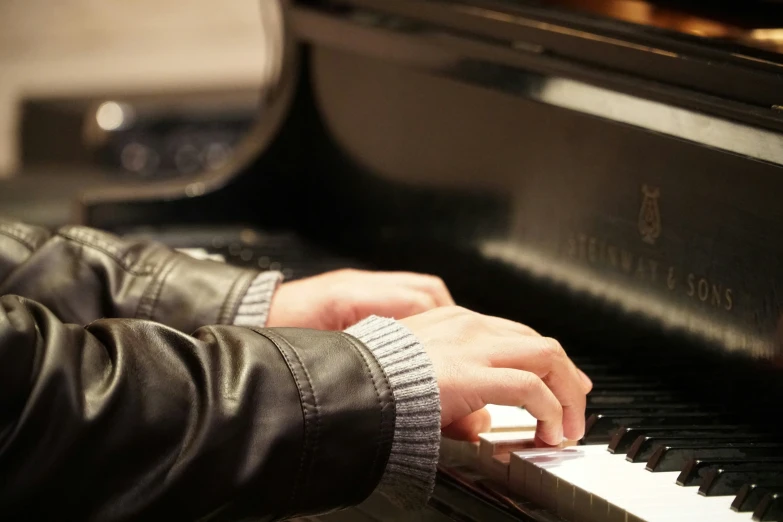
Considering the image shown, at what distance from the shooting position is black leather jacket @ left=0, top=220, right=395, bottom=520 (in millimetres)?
1053

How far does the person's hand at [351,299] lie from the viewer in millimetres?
1554

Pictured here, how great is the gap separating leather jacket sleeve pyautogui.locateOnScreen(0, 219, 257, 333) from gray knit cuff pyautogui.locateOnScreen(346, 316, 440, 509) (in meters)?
0.46

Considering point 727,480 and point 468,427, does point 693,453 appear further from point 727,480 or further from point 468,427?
point 468,427

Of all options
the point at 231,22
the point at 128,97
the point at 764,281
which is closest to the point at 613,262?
the point at 764,281

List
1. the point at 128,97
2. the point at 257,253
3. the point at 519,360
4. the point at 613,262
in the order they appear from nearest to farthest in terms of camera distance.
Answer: the point at 519,360 < the point at 613,262 < the point at 257,253 < the point at 128,97

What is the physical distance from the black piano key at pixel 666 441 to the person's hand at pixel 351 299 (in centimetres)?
41

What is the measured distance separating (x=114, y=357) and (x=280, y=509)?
0.70 ft

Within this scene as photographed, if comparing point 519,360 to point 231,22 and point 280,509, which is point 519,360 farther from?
point 231,22

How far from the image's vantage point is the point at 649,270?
1479mm

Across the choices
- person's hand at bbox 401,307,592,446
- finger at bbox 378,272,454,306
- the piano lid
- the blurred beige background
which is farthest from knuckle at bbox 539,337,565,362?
the blurred beige background

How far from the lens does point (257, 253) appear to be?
2.15 metres

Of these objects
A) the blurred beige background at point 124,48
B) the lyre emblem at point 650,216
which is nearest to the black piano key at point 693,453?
the lyre emblem at point 650,216

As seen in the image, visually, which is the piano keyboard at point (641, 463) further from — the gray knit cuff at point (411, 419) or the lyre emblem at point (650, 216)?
the lyre emblem at point (650, 216)

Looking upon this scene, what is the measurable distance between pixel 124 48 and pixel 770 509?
18.2ft
